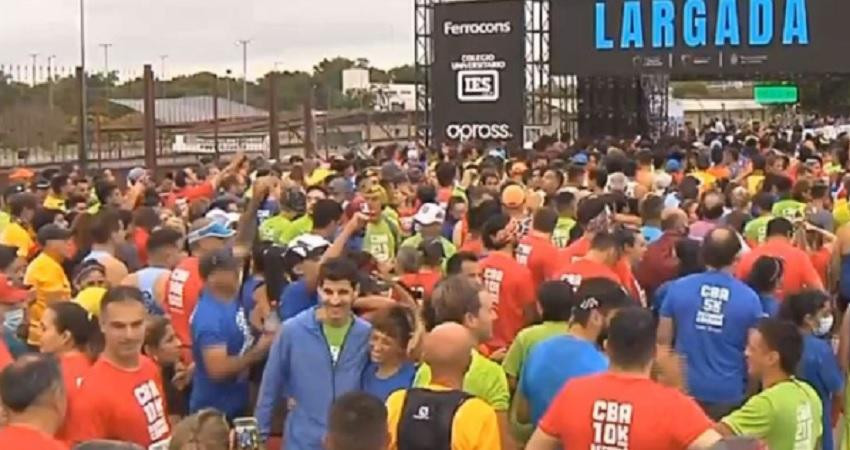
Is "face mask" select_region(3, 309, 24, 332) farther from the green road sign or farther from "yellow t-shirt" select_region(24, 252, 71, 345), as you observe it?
the green road sign

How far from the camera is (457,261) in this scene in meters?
7.87

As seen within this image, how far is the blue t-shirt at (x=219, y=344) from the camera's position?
666cm

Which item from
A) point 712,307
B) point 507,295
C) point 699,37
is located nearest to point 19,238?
point 507,295

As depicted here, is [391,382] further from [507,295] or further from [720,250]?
[720,250]

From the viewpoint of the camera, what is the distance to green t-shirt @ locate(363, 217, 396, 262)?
33.3 feet

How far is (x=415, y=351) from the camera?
5.67 m

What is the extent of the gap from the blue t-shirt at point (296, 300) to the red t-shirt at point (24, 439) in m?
2.62

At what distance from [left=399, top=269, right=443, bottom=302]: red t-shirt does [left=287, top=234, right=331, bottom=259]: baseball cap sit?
1.68 ft

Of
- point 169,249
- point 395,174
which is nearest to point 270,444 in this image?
point 169,249

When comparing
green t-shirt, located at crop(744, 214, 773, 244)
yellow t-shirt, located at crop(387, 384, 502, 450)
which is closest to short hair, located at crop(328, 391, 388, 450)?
yellow t-shirt, located at crop(387, 384, 502, 450)

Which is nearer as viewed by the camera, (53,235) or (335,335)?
(335,335)

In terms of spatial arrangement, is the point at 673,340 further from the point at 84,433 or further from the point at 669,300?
the point at 84,433

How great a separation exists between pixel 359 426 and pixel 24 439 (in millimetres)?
1135

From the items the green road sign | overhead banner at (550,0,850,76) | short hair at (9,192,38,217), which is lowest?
short hair at (9,192,38,217)
